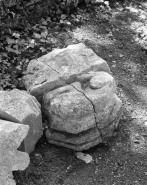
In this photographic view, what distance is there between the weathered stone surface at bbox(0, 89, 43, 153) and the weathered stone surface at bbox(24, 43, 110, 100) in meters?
0.22

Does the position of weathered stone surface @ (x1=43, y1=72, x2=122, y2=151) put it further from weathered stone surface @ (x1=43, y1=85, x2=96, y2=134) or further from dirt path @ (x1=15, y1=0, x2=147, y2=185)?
dirt path @ (x1=15, y1=0, x2=147, y2=185)

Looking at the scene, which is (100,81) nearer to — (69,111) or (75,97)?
(75,97)

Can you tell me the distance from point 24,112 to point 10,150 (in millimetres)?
381

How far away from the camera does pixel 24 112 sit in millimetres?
3043

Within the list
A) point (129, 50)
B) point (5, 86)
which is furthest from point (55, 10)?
point (5, 86)

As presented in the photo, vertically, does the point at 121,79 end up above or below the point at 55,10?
below

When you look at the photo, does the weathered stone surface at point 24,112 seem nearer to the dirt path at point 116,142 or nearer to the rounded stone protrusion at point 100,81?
the dirt path at point 116,142

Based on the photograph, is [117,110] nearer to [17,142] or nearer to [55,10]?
[17,142]

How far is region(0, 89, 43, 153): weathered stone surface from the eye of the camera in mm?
3025

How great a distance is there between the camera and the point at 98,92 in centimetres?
330

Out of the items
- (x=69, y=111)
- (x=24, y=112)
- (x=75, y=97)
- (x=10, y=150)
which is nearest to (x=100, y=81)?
(x=75, y=97)

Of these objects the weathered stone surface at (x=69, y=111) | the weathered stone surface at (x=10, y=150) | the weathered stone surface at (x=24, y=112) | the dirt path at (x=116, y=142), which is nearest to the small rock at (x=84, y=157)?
the dirt path at (x=116, y=142)

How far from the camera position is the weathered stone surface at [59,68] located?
344 centimetres

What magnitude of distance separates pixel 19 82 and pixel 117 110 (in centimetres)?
118
